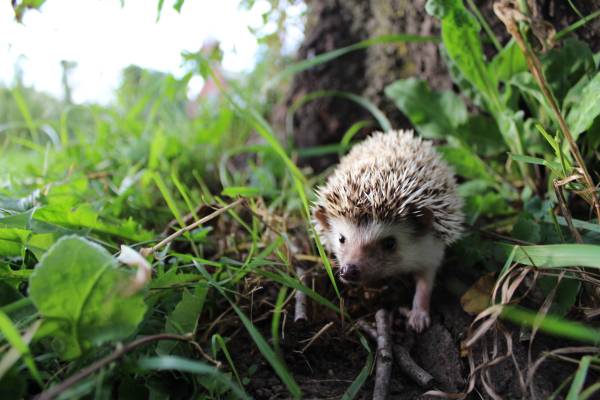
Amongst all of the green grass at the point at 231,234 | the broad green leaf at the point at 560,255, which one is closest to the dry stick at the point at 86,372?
the green grass at the point at 231,234

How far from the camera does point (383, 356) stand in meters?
1.79

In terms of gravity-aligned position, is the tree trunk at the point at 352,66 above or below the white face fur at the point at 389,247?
above

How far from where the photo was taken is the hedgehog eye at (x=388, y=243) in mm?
2303

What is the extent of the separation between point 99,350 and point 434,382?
1287mm

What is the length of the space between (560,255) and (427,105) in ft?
4.95

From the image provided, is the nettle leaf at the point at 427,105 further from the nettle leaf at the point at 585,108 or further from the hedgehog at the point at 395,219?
the nettle leaf at the point at 585,108

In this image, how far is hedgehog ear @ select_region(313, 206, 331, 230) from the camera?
250cm

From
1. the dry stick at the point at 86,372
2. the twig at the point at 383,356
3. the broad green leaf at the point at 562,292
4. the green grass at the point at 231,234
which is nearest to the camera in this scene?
the dry stick at the point at 86,372

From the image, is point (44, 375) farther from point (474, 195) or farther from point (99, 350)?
point (474, 195)

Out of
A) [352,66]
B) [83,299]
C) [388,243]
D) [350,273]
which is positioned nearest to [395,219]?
[388,243]

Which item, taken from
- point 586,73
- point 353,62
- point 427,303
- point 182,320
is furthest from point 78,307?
point 353,62

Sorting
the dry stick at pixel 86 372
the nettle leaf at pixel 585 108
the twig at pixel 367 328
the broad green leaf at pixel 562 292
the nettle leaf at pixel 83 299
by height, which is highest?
the nettle leaf at pixel 83 299

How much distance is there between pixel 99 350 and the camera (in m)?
1.48

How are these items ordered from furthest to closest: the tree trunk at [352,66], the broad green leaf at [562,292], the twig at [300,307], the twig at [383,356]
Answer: the tree trunk at [352,66] → the twig at [300,307] → the broad green leaf at [562,292] → the twig at [383,356]
